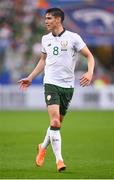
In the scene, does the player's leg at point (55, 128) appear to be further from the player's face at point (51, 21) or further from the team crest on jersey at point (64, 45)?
the player's face at point (51, 21)

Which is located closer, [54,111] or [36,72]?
[54,111]

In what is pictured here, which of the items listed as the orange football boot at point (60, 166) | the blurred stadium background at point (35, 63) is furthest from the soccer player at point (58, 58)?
the blurred stadium background at point (35, 63)

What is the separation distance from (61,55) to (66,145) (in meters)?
4.90

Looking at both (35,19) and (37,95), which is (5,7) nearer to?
(35,19)

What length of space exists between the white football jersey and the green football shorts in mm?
73

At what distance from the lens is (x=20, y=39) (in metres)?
32.2

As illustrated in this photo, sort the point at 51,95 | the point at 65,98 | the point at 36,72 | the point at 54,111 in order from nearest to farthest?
the point at 54,111 → the point at 51,95 → the point at 65,98 → the point at 36,72

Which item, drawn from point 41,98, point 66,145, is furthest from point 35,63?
point 66,145

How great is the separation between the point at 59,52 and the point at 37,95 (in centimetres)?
1882

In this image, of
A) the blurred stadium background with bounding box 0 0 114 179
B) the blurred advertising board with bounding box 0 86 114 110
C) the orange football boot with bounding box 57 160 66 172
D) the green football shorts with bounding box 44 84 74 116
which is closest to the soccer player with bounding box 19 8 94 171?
the green football shorts with bounding box 44 84 74 116

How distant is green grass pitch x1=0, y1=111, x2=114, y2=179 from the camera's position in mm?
11188

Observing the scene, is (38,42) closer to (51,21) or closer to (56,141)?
(51,21)

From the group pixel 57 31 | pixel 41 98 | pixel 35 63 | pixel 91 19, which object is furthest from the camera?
pixel 91 19

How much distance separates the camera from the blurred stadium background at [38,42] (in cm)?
3050
